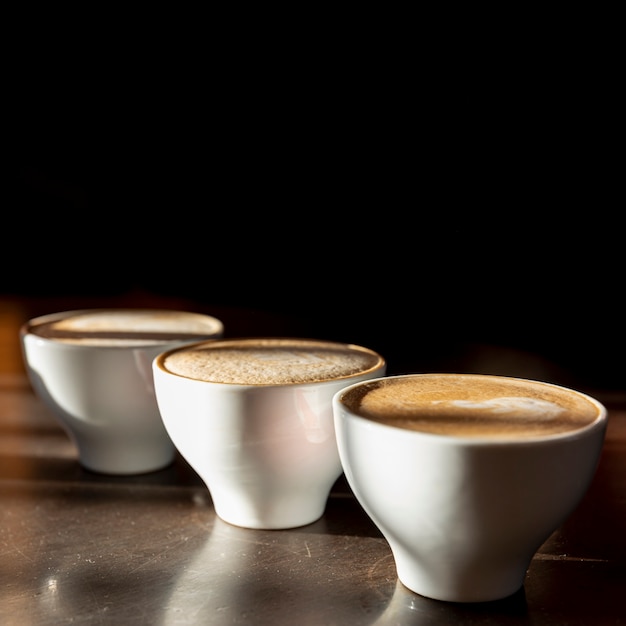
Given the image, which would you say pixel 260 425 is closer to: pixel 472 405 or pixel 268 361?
pixel 268 361

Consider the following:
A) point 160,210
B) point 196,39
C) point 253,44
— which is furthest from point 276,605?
point 160,210

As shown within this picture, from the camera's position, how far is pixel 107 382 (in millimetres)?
1154

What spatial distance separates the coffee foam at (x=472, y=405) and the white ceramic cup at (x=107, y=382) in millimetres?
365

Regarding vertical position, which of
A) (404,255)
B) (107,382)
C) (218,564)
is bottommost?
(218,564)

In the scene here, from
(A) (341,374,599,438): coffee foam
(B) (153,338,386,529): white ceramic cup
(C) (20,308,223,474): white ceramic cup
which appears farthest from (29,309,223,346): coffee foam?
(A) (341,374,599,438): coffee foam

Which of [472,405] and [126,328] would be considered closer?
[472,405]

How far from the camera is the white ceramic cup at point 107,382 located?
1150mm

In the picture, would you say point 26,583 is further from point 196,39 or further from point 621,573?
point 196,39

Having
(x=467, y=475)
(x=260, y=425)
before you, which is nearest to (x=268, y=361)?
(x=260, y=425)

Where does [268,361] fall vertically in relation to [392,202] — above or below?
below

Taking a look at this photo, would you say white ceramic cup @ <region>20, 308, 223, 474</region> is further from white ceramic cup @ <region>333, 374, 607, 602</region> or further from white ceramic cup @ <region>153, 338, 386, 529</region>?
white ceramic cup @ <region>333, 374, 607, 602</region>

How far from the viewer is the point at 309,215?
5.36 ft

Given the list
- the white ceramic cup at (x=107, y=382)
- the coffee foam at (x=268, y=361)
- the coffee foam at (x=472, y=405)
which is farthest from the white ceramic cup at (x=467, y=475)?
the white ceramic cup at (x=107, y=382)

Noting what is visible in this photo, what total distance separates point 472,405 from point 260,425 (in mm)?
233
